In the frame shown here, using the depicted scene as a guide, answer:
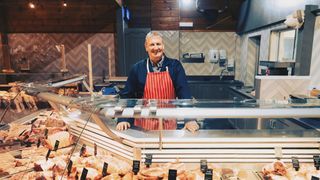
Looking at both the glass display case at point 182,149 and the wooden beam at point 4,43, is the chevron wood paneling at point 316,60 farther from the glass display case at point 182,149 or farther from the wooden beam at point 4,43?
the wooden beam at point 4,43

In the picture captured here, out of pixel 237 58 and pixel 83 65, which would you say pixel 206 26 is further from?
pixel 83 65

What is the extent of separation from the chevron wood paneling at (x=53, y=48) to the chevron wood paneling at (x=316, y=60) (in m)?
5.61

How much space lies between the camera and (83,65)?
7.82 meters

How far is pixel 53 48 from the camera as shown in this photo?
302 inches

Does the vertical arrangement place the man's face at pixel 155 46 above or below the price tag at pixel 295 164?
above

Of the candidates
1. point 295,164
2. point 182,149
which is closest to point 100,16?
point 182,149

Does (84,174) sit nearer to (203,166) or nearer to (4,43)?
(203,166)

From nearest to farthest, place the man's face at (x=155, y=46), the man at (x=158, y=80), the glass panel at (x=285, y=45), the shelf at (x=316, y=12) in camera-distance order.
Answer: the man's face at (x=155, y=46), the man at (x=158, y=80), the shelf at (x=316, y=12), the glass panel at (x=285, y=45)

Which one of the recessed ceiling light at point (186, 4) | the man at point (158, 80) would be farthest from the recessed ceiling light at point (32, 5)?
the man at point (158, 80)

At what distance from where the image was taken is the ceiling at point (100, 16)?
296 inches

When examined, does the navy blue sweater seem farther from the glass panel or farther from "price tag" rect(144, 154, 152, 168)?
the glass panel

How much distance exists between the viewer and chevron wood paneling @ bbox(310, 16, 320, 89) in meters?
3.44

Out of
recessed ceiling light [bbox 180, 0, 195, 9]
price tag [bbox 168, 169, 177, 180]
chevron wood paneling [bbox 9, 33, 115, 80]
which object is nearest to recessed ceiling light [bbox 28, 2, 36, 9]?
chevron wood paneling [bbox 9, 33, 115, 80]

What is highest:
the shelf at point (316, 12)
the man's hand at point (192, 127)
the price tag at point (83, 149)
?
the shelf at point (316, 12)
